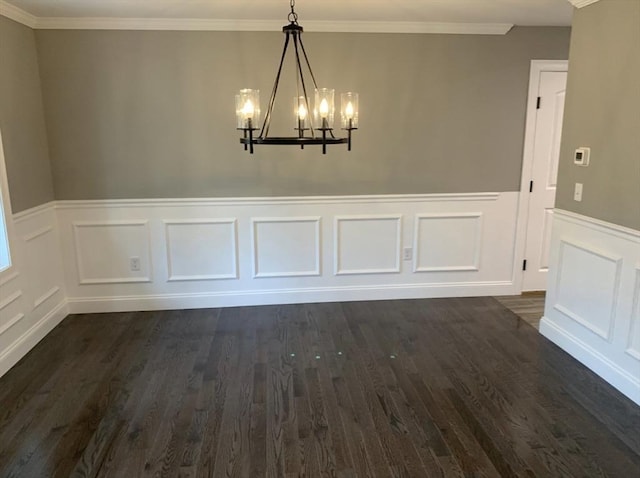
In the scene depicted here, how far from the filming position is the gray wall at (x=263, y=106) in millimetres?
3844

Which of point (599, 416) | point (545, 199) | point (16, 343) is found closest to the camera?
point (599, 416)

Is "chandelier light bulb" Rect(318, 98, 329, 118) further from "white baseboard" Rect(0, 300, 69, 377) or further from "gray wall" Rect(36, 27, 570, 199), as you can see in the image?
"white baseboard" Rect(0, 300, 69, 377)

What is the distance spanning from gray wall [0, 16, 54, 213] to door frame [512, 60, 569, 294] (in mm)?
4073

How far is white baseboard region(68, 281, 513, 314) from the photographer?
421 centimetres

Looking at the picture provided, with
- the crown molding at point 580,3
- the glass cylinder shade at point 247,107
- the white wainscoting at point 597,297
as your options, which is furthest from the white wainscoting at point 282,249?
the glass cylinder shade at point 247,107

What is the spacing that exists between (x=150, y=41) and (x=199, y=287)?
6.85ft

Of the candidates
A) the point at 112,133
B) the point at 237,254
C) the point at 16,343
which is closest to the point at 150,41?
the point at 112,133

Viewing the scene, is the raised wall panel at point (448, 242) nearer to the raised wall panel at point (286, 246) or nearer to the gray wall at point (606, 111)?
the raised wall panel at point (286, 246)

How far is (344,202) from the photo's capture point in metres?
4.26

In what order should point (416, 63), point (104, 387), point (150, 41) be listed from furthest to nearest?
point (416, 63) < point (150, 41) < point (104, 387)

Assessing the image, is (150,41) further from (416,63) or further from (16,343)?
(16,343)

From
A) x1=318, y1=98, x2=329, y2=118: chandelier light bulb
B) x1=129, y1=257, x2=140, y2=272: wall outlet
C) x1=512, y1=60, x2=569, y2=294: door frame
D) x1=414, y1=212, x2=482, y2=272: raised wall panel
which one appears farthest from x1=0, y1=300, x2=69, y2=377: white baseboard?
x1=512, y1=60, x2=569, y2=294: door frame

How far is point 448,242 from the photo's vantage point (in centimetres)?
445

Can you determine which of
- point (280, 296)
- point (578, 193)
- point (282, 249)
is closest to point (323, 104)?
point (578, 193)
